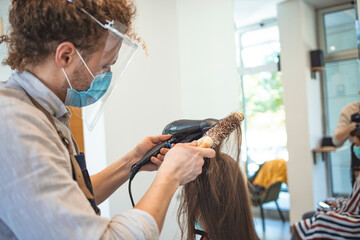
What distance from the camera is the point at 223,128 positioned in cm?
114

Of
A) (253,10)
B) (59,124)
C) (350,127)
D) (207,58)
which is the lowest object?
(350,127)

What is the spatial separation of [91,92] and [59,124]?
146mm

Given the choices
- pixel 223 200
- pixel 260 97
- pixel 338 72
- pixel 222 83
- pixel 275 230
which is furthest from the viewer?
pixel 260 97

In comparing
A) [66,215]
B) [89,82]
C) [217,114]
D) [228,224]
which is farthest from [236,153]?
[217,114]

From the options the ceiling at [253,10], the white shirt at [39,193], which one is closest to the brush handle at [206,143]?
the white shirt at [39,193]

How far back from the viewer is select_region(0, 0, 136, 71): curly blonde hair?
0.81m

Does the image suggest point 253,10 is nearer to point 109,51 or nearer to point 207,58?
point 207,58

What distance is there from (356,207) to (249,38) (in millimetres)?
3225

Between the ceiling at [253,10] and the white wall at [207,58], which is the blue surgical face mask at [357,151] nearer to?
the white wall at [207,58]

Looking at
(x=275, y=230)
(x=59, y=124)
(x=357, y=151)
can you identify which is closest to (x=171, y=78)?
(x=357, y=151)

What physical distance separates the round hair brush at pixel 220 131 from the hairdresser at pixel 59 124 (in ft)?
0.31

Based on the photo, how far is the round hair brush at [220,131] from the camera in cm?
107

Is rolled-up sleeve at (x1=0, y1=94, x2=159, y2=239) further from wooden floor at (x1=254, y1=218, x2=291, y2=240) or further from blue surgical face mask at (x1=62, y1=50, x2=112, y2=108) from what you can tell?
wooden floor at (x1=254, y1=218, x2=291, y2=240)

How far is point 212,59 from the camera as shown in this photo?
241 cm
